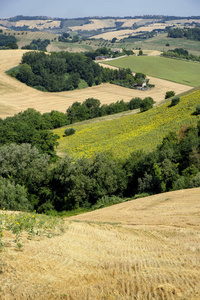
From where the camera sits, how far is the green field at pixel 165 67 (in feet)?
500

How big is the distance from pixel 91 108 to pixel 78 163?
73.7m

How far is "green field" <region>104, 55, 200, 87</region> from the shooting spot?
152 meters

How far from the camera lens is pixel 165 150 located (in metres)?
40.3

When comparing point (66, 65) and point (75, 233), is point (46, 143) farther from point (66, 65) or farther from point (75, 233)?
point (66, 65)

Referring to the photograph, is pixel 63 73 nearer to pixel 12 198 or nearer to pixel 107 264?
pixel 12 198

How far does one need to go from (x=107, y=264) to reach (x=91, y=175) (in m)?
25.2

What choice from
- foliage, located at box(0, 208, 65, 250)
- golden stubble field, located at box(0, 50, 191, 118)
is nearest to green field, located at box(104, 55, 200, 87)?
golden stubble field, located at box(0, 50, 191, 118)

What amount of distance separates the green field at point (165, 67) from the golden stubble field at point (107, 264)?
436ft

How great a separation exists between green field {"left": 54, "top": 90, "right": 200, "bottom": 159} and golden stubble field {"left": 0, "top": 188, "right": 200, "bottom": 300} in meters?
30.7

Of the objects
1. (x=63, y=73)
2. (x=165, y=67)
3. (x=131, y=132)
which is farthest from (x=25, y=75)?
(x=131, y=132)

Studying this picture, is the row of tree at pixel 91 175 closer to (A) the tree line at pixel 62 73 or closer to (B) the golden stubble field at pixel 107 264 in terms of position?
(B) the golden stubble field at pixel 107 264

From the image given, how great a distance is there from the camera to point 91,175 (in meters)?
39.3

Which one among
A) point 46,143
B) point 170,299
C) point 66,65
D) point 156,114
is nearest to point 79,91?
point 66,65

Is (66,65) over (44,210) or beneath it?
over
